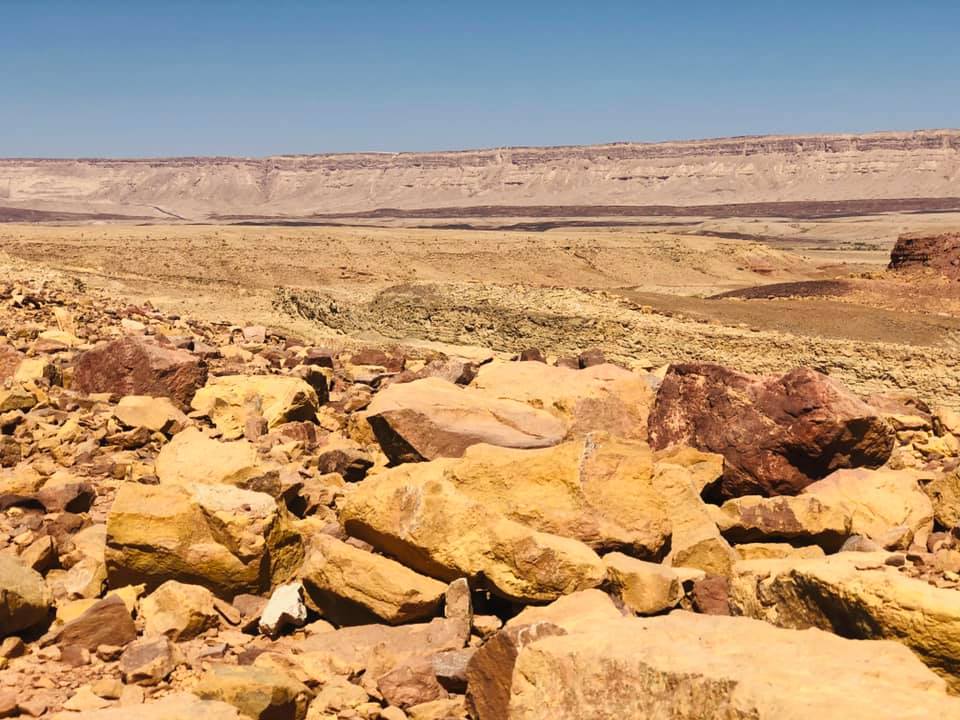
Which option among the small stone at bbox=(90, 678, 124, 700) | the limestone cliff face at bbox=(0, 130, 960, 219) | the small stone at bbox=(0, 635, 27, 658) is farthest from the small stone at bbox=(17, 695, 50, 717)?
the limestone cliff face at bbox=(0, 130, 960, 219)

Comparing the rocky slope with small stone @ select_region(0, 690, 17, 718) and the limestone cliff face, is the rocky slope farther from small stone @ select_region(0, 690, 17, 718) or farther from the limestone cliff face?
the limestone cliff face

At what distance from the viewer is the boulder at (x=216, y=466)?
737cm

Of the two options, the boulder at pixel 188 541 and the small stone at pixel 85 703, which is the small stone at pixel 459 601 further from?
the small stone at pixel 85 703

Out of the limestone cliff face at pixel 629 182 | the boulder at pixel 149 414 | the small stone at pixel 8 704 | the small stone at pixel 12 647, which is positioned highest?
the boulder at pixel 149 414

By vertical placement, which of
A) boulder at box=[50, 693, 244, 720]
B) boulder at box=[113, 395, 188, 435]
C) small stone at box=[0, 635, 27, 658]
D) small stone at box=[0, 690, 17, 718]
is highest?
boulder at box=[50, 693, 244, 720]

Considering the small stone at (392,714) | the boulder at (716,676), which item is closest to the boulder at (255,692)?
the small stone at (392,714)

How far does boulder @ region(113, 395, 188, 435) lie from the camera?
30.9ft

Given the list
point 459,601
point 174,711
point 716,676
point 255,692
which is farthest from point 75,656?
point 716,676

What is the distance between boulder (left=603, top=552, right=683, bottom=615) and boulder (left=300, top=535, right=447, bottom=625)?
111 centimetres

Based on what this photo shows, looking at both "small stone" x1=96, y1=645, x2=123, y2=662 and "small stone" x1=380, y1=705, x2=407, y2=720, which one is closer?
"small stone" x1=380, y1=705, x2=407, y2=720

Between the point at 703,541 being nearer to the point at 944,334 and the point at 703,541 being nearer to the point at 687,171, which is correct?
the point at 944,334

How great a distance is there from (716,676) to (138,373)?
8.58 meters

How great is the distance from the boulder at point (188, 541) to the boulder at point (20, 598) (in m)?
0.51

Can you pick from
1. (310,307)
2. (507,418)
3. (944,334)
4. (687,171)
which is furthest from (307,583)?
(687,171)
